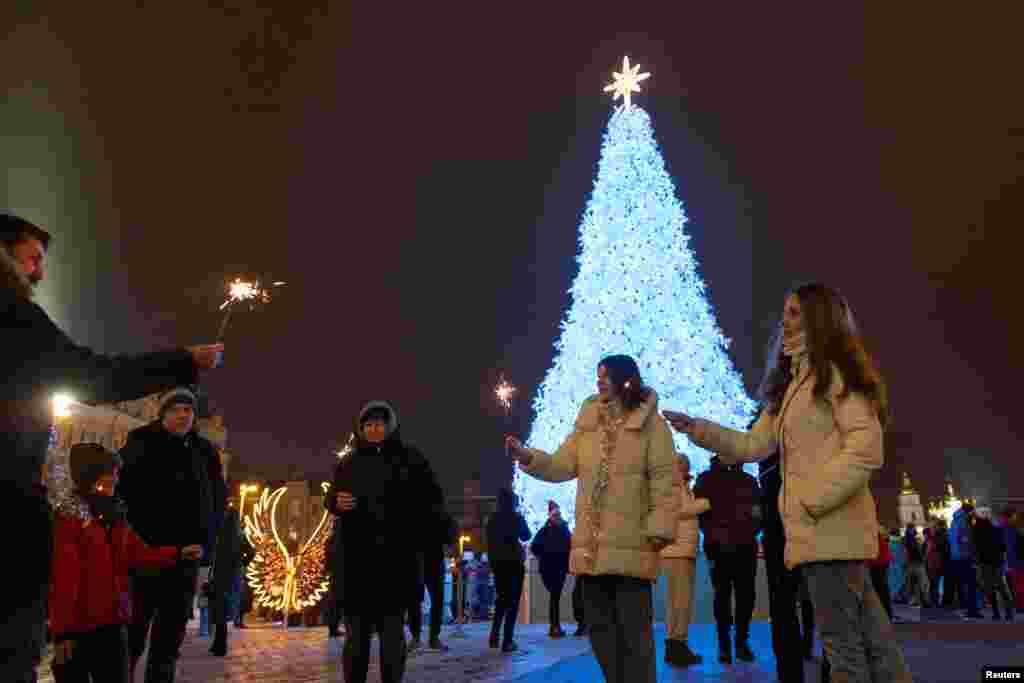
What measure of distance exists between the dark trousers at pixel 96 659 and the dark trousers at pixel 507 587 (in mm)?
7034

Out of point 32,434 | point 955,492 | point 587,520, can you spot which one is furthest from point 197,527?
point 955,492

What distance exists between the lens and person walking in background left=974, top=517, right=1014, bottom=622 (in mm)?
16531

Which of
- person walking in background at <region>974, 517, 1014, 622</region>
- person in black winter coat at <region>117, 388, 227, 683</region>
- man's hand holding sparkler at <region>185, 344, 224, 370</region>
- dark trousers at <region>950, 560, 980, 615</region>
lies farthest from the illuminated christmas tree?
man's hand holding sparkler at <region>185, 344, 224, 370</region>

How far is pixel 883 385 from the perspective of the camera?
163 inches

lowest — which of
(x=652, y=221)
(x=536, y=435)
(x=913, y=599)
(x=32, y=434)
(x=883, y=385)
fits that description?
(x=913, y=599)

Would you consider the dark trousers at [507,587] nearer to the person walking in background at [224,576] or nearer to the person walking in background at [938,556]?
the person walking in background at [224,576]

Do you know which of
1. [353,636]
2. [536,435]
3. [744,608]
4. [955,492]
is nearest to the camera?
[353,636]

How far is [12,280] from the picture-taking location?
A: 9.63 feet

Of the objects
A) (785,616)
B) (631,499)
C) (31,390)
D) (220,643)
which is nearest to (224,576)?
(220,643)

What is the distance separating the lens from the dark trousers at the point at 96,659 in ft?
15.8

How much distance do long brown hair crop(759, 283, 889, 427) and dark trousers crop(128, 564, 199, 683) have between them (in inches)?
161

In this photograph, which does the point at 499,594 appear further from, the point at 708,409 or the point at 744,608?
the point at 708,409

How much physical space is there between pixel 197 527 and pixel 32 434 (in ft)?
11.9

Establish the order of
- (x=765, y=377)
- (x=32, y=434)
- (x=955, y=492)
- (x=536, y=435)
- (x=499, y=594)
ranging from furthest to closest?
1. (x=955, y=492)
2. (x=536, y=435)
3. (x=499, y=594)
4. (x=765, y=377)
5. (x=32, y=434)
